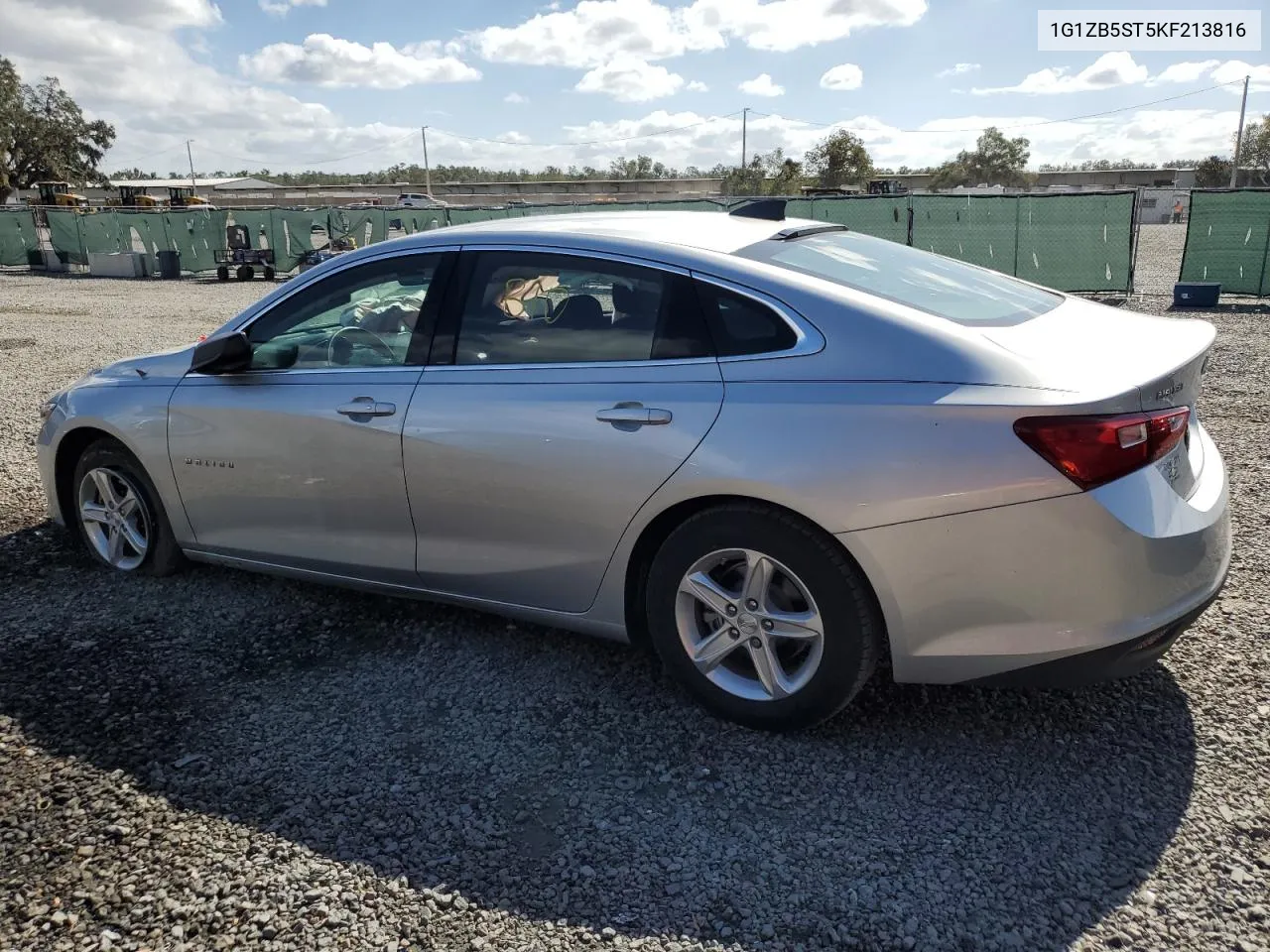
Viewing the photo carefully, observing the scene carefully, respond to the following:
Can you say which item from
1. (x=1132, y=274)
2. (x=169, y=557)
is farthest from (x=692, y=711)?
(x=1132, y=274)

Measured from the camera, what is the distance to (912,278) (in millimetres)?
3486

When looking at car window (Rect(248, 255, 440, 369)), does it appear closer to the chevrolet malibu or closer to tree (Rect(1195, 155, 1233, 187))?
the chevrolet malibu

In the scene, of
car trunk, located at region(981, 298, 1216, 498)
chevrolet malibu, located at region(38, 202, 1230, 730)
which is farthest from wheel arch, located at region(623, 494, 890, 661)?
car trunk, located at region(981, 298, 1216, 498)

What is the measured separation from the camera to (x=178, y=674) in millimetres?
3783

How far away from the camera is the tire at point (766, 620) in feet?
9.70

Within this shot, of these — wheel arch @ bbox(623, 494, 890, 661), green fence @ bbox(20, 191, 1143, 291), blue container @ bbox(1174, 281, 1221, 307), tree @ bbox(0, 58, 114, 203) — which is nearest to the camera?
wheel arch @ bbox(623, 494, 890, 661)

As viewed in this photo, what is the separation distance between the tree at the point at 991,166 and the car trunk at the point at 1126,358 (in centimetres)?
9240

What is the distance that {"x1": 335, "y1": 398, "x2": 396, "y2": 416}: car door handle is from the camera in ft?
12.1

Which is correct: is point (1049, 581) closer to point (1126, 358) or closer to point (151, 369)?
point (1126, 358)

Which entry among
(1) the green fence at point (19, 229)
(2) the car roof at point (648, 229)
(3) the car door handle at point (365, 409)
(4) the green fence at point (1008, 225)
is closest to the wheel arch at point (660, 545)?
(2) the car roof at point (648, 229)

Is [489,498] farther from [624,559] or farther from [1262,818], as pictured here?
[1262,818]

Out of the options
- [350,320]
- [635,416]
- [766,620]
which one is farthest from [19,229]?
[766,620]

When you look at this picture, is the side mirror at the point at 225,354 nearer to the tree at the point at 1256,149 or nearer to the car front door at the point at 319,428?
the car front door at the point at 319,428

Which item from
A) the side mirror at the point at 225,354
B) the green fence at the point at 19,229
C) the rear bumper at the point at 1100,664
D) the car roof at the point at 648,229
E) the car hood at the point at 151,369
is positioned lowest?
the rear bumper at the point at 1100,664
